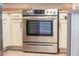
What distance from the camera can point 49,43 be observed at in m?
3.53

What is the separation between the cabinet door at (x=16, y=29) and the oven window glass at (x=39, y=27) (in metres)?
0.23

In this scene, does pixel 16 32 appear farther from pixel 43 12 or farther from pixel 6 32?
pixel 43 12

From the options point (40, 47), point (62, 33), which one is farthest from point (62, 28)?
point (40, 47)

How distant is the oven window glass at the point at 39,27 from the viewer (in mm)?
3463

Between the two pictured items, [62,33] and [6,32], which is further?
[6,32]

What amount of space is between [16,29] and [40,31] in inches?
22.5

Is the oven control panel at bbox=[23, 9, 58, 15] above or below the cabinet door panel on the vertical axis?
above

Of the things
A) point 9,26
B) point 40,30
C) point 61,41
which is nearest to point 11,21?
point 9,26

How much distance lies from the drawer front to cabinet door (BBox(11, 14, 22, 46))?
22 cm

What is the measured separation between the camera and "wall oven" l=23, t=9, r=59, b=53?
3438mm

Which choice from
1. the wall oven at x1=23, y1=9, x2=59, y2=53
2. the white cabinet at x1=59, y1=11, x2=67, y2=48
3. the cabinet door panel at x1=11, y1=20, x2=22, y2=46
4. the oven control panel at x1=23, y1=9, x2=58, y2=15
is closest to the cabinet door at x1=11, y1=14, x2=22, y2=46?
the cabinet door panel at x1=11, y1=20, x2=22, y2=46

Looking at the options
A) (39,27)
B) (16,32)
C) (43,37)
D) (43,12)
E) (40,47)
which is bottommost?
(40,47)

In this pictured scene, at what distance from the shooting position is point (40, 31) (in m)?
3.55

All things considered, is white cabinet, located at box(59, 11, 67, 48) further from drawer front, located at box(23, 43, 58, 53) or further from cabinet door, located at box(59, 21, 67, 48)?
drawer front, located at box(23, 43, 58, 53)
